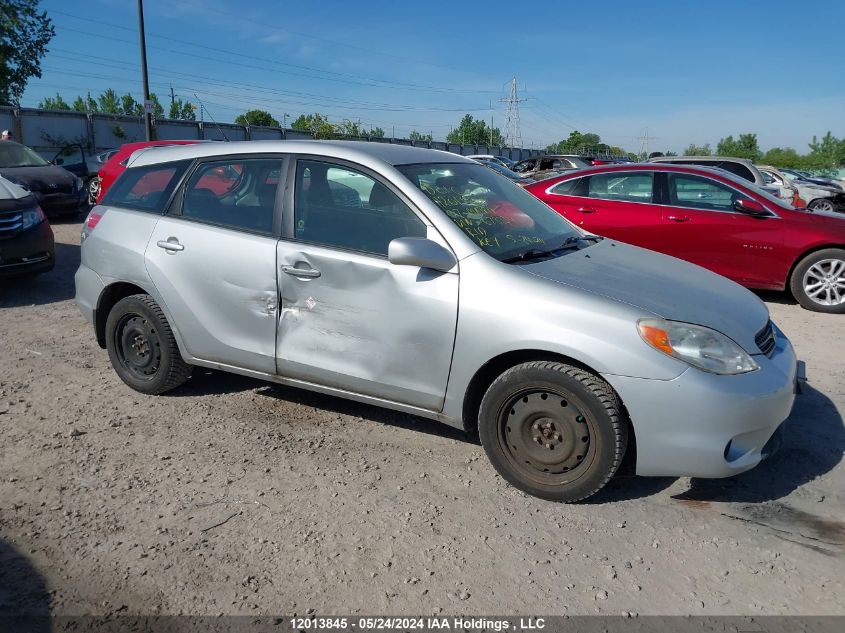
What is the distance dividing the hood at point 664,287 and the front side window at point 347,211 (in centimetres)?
75

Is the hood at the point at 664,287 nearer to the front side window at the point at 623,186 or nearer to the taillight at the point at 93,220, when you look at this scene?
the taillight at the point at 93,220

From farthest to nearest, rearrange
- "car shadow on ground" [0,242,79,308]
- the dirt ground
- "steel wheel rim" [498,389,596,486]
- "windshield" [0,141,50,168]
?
"windshield" [0,141,50,168] → "car shadow on ground" [0,242,79,308] → "steel wheel rim" [498,389,596,486] → the dirt ground

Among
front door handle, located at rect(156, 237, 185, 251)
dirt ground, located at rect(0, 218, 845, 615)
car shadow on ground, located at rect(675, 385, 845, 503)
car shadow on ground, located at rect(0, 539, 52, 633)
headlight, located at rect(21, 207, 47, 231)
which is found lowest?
car shadow on ground, located at rect(0, 539, 52, 633)

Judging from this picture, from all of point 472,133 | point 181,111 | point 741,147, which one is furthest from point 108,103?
point 741,147

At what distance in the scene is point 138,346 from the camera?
455 cm

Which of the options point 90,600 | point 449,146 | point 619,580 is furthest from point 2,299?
point 449,146

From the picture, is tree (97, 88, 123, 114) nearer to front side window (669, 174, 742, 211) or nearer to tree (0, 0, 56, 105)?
tree (0, 0, 56, 105)

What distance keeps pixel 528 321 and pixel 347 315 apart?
3.35 ft

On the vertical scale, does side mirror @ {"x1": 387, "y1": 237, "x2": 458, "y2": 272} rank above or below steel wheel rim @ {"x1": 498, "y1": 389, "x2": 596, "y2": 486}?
above

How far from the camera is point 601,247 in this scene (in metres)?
4.20

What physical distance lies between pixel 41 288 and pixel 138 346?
4160mm

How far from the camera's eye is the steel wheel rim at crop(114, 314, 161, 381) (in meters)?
4.45

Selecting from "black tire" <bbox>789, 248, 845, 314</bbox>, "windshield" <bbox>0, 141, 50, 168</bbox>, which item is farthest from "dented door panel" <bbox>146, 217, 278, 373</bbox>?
"windshield" <bbox>0, 141, 50, 168</bbox>

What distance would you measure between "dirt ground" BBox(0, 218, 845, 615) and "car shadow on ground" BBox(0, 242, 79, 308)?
3.19 m
